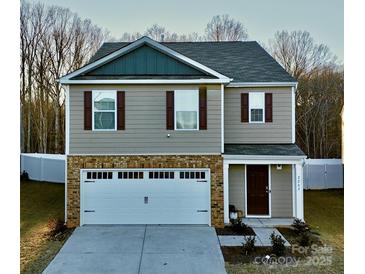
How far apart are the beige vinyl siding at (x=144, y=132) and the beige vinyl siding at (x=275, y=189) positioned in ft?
5.64

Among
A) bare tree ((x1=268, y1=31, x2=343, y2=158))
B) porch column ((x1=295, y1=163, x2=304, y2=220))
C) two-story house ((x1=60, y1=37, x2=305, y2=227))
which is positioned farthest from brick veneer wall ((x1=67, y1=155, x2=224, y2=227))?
bare tree ((x1=268, y1=31, x2=343, y2=158))

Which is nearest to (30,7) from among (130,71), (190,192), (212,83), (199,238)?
(130,71)

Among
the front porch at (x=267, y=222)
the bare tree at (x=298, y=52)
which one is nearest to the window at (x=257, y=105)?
the front porch at (x=267, y=222)

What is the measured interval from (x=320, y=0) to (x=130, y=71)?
674 cm

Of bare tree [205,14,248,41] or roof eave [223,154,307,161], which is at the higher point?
bare tree [205,14,248,41]

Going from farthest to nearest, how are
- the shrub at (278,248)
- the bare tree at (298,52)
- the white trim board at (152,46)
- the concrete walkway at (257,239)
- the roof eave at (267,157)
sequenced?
the bare tree at (298,52)
the roof eave at (267,157)
the white trim board at (152,46)
the concrete walkway at (257,239)
the shrub at (278,248)

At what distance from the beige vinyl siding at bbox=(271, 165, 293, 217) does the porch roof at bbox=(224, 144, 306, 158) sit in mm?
735

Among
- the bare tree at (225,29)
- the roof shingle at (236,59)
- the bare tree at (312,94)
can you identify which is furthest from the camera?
the bare tree at (225,29)

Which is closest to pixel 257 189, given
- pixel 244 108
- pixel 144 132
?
pixel 244 108

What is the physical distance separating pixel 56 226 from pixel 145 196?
3.07 m

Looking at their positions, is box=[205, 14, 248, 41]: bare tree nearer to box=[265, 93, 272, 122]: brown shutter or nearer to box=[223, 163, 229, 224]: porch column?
box=[265, 93, 272, 122]: brown shutter

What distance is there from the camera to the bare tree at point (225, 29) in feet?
74.6

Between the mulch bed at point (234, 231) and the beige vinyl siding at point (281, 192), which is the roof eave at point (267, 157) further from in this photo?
the mulch bed at point (234, 231)

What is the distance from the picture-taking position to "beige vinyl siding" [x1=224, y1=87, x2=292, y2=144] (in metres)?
11.3
